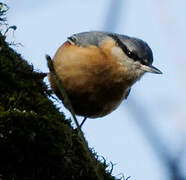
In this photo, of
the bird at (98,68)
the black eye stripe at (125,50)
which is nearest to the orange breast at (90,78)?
the bird at (98,68)

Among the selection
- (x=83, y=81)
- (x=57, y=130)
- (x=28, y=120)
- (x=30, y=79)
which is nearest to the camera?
(x=28, y=120)

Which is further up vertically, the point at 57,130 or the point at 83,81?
the point at 57,130

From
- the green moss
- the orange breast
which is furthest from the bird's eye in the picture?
the green moss

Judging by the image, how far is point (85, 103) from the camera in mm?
3477

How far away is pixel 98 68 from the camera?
3.46 m

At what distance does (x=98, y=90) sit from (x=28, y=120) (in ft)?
5.16

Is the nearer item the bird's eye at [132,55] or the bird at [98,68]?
the bird at [98,68]

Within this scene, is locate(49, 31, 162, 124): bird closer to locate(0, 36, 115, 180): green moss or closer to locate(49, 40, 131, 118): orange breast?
locate(49, 40, 131, 118): orange breast

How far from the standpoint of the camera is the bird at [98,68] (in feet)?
11.1

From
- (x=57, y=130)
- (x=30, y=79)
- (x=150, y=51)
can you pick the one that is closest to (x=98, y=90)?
(x=150, y=51)

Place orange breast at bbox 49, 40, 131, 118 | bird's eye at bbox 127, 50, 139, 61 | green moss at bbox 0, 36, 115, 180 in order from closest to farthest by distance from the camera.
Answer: green moss at bbox 0, 36, 115, 180
orange breast at bbox 49, 40, 131, 118
bird's eye at bbox 127, 50, 139, 61

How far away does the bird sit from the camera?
11.1 ft

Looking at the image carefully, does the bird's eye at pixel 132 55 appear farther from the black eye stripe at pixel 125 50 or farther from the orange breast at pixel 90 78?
the orange breast at pixel 90 78

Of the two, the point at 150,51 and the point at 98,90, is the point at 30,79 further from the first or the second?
the point at 150,51
